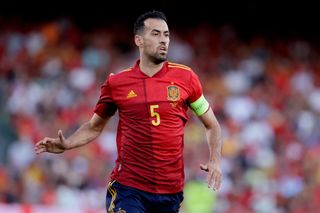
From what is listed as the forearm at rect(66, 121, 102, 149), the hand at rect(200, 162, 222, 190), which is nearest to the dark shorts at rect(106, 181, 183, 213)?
the hand at rect(200, 162, 222, 190)

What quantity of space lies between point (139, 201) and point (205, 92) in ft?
30.0

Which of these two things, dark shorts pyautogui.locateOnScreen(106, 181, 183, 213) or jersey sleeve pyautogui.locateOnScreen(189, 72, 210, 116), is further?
jersey sleeve pyautogui.locateOnScreen(189, 72, 210, 116)

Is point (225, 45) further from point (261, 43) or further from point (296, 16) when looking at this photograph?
point (296, 16)

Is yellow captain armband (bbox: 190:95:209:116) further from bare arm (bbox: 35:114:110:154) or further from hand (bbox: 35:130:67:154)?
hand (bbox: 35:130:67:154)

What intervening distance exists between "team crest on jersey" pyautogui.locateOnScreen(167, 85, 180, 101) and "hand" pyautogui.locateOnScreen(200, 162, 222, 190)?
59cm

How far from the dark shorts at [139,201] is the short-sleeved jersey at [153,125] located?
45mm

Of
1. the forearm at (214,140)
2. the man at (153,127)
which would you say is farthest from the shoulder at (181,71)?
the forearm at (214,140)

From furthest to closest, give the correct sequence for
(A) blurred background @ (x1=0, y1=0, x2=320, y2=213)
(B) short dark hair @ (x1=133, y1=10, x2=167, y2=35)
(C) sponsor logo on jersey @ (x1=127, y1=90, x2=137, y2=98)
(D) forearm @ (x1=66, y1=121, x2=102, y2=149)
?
(A) blurred background @ (x1=0, y1=0, x2=320, y2=213), (D) forearm @ (x1=66, y1=121, x2=102, y2=149), (B) short dark hair @ (x1=133, y1=10, x2=167, y2=35), (C) sponsor logo on jersey @ (x1=127, y1=90, x2=137, y2=98)

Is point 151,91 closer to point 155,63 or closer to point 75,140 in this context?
point 155,63

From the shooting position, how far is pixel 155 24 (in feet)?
25.6

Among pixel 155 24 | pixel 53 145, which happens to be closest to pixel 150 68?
pixel 155 24

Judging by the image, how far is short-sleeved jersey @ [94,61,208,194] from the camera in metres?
7.60

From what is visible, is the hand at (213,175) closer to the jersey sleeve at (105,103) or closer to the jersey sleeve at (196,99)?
the jersey sleeve at (196,99)

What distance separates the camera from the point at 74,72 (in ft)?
53.9
